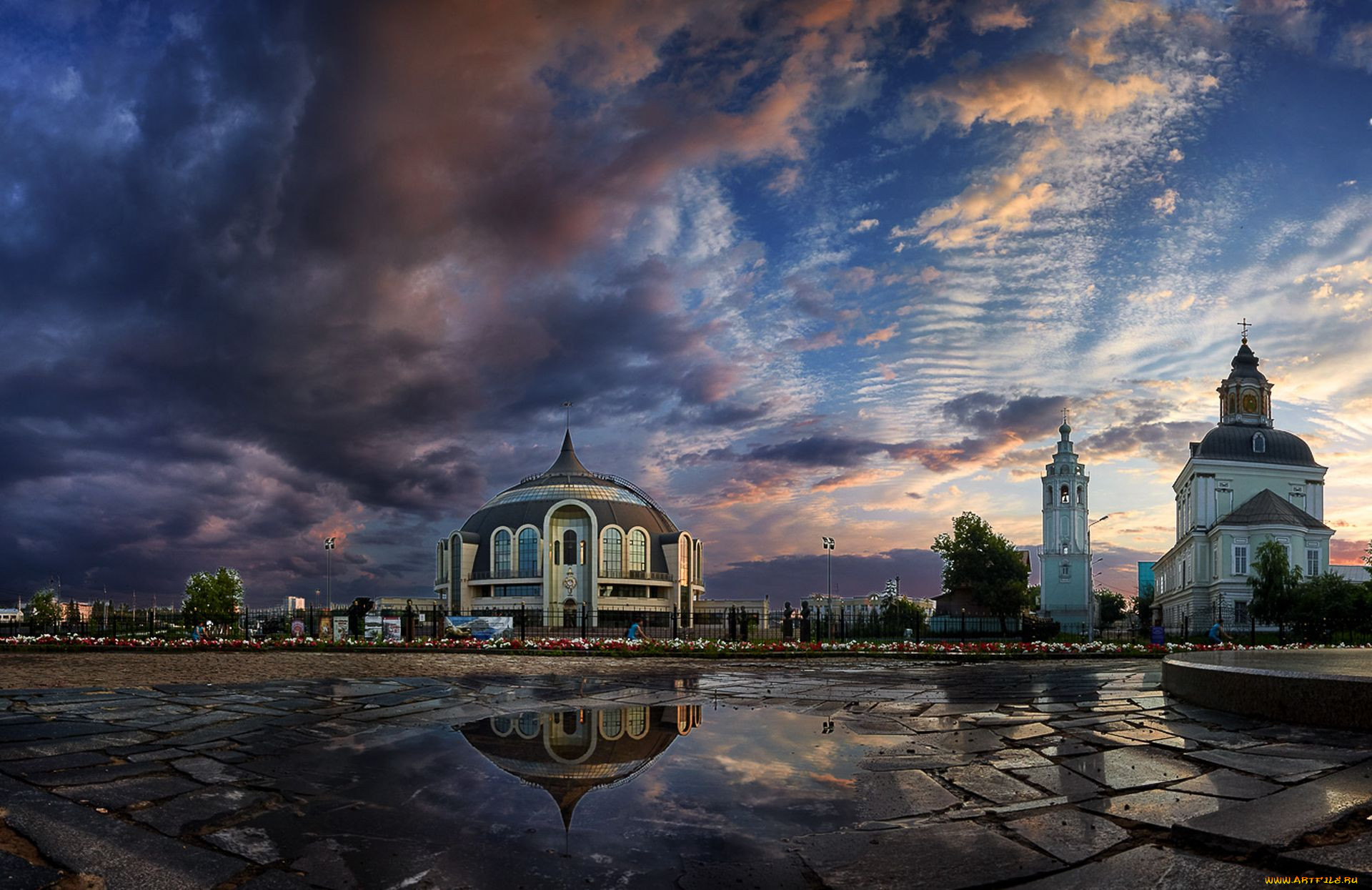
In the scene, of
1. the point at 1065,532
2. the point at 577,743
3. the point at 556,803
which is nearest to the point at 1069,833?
the point at 556,803

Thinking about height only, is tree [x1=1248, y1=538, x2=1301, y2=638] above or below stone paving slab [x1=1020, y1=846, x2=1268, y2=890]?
below

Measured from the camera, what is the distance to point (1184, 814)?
4.91m

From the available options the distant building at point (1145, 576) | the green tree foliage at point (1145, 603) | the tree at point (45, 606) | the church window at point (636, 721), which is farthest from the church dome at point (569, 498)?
the distant building at point (1145, 576)

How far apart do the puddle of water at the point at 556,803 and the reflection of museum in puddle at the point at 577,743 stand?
26 mm

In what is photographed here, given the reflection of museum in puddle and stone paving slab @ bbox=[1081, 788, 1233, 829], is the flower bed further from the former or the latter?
stone paving slab @ bbox=[1081, 788, 1233, 829]

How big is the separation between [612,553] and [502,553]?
428 inches

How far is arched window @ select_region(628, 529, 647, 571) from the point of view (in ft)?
269

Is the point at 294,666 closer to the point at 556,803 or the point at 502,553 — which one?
the point at 556,803

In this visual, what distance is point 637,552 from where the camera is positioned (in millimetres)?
82625

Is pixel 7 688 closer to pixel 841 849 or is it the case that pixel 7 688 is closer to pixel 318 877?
pixel 318 877

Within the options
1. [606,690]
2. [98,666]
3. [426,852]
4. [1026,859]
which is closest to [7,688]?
[98,666]

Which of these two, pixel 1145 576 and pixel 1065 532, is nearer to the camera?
pixel 1065 532

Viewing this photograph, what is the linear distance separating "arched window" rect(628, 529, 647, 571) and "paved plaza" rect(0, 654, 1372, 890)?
71.9 m

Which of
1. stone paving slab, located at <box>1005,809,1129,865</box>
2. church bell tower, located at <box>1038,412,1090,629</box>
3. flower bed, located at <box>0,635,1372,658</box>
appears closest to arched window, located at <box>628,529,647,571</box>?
church bell tower, located at <box>1038,412,1090,629</box>
